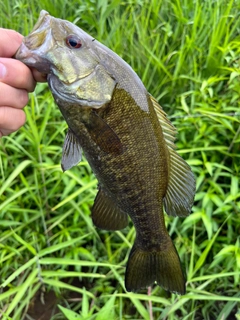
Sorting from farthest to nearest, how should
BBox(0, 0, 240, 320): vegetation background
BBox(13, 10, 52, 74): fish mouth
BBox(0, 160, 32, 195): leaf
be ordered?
BBox(0, 160, 32, 195): leaf → BBox(0, 0, 240, 320): vegetation background → BBox(13, 10, 52, 74): fish mouth

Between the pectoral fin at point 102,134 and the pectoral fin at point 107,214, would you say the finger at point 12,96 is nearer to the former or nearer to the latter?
the pectoral fin at point 102,134

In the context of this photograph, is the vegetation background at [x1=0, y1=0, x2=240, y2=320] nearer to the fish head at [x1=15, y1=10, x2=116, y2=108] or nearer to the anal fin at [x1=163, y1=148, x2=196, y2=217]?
the anal fin at [x1=163, y1=148, x2=196, y2=217]

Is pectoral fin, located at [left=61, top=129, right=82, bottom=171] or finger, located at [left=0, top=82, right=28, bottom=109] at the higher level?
finger, located at [left=0, top=82, right=28, bottom=109]

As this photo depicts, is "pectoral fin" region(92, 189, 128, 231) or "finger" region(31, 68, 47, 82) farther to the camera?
"pectoral fin" region(92, 189, 128, 231)

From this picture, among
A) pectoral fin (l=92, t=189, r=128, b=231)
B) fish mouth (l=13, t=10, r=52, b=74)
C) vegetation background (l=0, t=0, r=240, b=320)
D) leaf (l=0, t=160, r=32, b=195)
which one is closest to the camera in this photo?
fish mouth (l=13, t=10, r=52, b=74)

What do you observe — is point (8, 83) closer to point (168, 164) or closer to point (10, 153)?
point (168, 164)

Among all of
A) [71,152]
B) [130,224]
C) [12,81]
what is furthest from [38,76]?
[130,224]

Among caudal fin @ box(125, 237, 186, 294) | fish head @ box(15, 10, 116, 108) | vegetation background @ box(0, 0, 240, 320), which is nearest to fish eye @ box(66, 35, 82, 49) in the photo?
fish head @ box(15, 10, 116, 108)

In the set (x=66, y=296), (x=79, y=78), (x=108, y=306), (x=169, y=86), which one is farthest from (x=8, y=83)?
(x=169, y=86)
